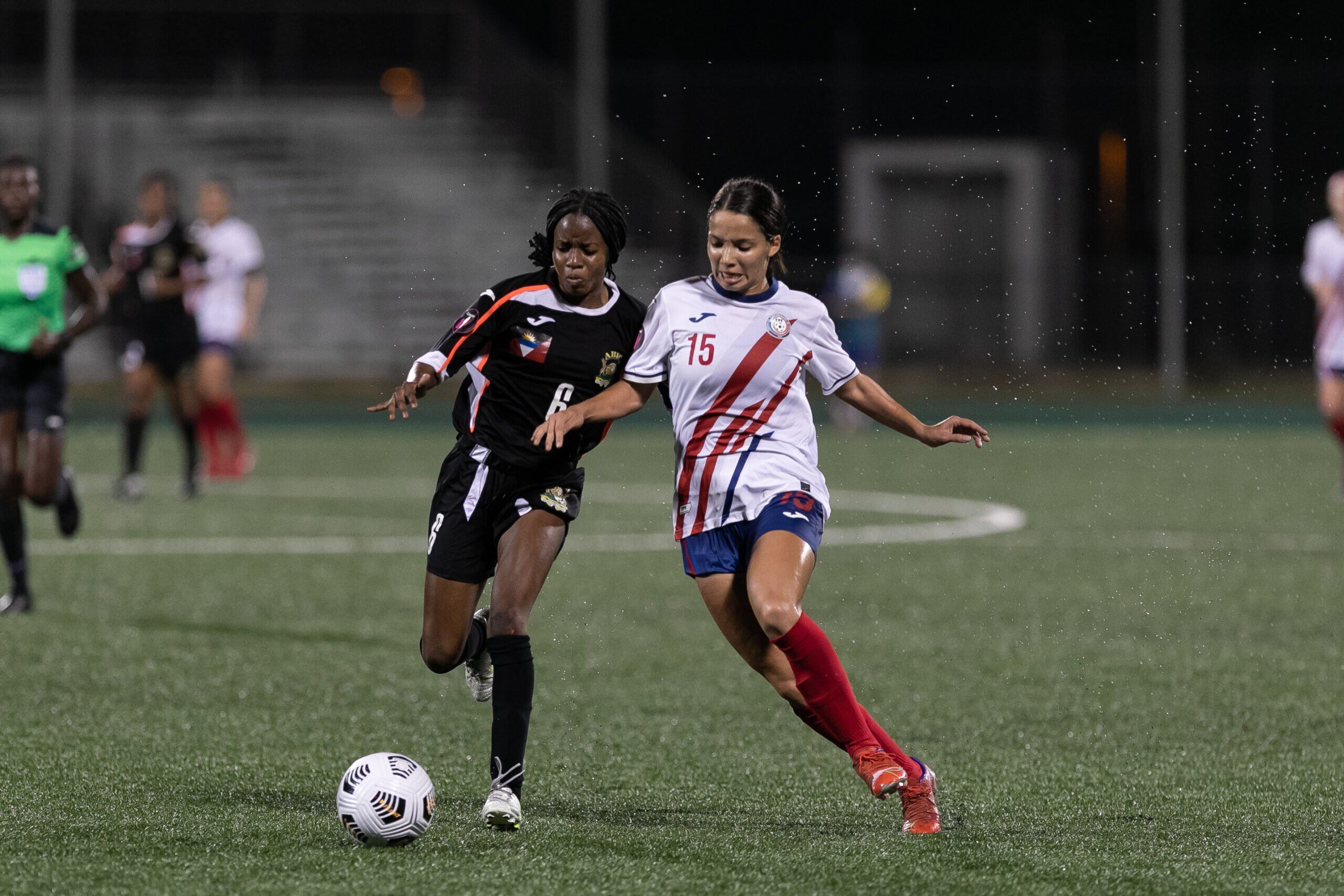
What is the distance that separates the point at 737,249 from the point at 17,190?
5130mm

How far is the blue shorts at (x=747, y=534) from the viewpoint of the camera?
5246mm

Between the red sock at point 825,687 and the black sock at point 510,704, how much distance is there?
29.2 inches

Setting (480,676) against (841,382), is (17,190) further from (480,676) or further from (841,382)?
(841,382)

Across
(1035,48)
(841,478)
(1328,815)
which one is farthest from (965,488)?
(1035,48)

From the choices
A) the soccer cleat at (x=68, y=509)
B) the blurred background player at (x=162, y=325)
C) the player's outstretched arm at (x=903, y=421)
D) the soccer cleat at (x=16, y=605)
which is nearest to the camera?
the player's outstretched arm at (x=903, y=421)

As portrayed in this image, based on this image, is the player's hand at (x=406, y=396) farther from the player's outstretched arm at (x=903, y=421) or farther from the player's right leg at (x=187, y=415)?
the player's right leg at (x=187, y=415)

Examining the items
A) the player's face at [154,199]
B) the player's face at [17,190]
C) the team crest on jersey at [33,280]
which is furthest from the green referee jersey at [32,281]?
the player's face at [154,199]

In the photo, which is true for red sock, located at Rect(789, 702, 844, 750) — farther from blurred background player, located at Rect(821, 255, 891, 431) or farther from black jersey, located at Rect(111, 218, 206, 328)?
blurred background player, located at Rect(821, 255, 891, 431)

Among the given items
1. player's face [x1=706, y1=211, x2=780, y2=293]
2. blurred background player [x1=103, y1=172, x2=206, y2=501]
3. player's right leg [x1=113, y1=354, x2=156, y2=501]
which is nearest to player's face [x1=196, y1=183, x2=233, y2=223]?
blurred background player [x1=103, y1=172, x2=206, y2=501]

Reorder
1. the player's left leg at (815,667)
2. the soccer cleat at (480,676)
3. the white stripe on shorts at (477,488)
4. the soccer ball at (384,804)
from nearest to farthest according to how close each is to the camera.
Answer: the soccer ball at (384,804), the player's left leg at (815,667), the white stripe on shorts at (477,488), the soccer cleat at (480,676)

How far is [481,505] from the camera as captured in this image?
552cm

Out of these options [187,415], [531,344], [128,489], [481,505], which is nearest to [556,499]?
[481,505]

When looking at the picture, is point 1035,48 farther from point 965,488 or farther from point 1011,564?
point 1011,564

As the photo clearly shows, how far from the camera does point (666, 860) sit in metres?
4.71
